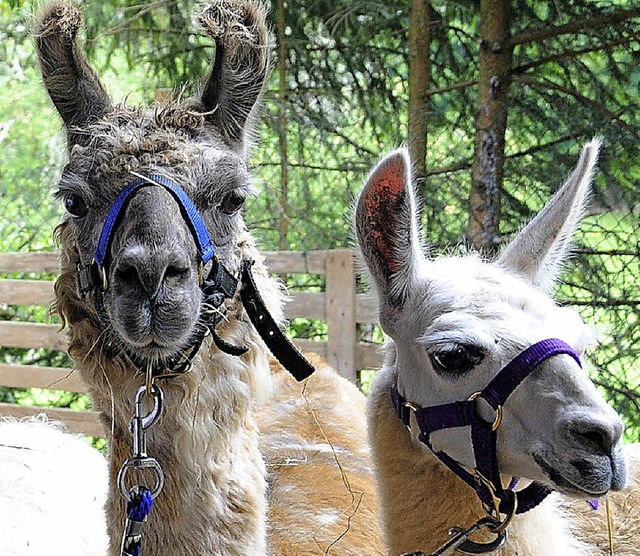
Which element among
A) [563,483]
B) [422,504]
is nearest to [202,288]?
[422,504]

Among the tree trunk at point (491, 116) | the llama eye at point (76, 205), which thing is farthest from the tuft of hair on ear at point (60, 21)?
the tree trunk at point (491, 116)

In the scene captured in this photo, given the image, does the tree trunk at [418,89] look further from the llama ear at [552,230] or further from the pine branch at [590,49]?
the llama ear at [552,230]

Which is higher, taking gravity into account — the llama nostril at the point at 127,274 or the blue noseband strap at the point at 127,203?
the blue noseband strap at the point at 127,203

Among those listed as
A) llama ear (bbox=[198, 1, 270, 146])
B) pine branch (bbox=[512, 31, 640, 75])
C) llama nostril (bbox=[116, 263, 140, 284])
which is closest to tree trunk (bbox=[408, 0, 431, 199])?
pine branch (bbox=[512, 31, 640, 75])

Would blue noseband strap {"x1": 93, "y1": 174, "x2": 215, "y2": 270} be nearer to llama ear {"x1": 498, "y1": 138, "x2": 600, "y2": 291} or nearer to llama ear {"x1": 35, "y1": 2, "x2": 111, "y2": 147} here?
llama ear {"x1": 35, "y1": 2, "x2": 111, "y2": 147}

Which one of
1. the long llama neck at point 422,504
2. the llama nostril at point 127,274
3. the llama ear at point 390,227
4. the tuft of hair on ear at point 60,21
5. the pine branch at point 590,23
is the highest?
the pine branch at point 590,23

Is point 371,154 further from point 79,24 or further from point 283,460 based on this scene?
point 79,24

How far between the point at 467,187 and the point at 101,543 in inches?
158

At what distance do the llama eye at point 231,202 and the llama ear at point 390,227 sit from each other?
0.47 m

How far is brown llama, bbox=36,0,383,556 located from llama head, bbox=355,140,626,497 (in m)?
0.54

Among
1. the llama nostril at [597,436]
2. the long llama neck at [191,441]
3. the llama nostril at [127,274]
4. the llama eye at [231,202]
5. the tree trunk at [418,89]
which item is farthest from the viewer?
the tree trunk at [418,89]

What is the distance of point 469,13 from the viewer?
6.41 meters

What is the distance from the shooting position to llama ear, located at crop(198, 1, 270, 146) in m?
2.85

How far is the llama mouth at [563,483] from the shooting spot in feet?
6.68
